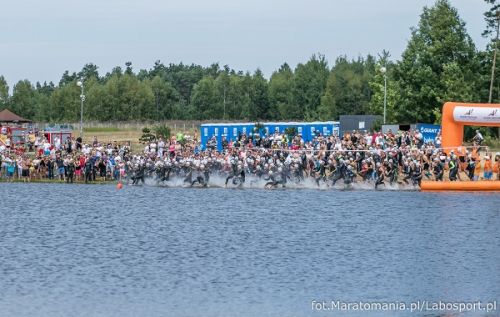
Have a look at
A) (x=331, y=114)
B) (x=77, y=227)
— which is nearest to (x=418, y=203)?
(x=77, y=227)

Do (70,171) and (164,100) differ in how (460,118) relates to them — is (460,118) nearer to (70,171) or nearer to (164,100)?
(70,171)

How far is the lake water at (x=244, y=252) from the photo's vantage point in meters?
35.0

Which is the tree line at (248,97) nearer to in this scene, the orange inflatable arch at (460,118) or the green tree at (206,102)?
the green tree at (206,102)

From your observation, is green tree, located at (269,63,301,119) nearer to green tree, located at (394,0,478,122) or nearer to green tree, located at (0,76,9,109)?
green tree, located at (0,76,9,109)

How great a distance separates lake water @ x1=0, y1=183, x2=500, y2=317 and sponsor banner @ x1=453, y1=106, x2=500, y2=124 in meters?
4.71

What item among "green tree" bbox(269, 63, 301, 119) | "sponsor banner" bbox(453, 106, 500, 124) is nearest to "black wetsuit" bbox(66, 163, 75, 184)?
"sponsor banner" bbox(453, 106, 500, 124)

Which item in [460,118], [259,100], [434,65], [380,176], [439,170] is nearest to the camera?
[439,170]

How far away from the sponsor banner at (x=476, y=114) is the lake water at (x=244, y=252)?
4.71m

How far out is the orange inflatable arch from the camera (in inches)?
2522

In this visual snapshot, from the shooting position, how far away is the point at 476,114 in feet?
211

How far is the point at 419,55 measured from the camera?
9438cm

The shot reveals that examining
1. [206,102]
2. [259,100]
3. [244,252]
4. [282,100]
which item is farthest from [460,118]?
[206,102]

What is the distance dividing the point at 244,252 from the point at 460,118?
967 inches

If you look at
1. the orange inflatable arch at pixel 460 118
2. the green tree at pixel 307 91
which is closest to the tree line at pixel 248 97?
the green tree at pixel 307 91
